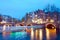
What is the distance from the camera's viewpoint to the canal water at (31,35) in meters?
2.20

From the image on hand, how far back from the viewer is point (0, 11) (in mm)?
2186

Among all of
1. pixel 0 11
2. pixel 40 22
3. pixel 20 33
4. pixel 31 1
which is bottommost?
pixel 20 33

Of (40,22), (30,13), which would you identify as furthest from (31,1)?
(40,22)

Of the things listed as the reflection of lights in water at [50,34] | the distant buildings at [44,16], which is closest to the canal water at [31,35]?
the reflection of lights in water at [50,34]

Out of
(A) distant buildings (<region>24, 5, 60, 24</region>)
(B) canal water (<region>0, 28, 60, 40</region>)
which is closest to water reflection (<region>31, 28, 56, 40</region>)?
(B) canal water (<region>0, 28, 60, 40</region>)

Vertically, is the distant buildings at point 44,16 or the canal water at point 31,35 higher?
the distant buildings at point 44,16

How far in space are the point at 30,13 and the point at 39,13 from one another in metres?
0.14

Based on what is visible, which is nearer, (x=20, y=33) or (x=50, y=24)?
(x=20, y=33)

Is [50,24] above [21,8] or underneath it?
underneath

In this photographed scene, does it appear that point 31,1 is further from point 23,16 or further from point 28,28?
point 28,28

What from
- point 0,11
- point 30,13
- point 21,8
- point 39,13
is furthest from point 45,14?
point 0,11

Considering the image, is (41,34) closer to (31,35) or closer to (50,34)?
(31,35)

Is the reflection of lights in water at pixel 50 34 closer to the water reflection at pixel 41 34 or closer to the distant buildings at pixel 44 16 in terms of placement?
the water reflection at pixel 41 34

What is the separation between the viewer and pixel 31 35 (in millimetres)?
2258
